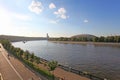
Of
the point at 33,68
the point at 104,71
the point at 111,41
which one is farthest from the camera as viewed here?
the point at 111,41

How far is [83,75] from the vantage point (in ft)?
127

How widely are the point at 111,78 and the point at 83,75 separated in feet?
25.0

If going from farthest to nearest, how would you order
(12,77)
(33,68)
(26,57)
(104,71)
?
1. (26,57)
2. (104,71)
3. (33,68)
4. (12,77)

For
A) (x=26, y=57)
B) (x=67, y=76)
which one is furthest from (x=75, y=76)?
(x=26, y=57)

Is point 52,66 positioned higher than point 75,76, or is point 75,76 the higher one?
point 52,66

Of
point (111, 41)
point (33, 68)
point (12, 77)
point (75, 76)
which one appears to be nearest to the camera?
point (12, 77)

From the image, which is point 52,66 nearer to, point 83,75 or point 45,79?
point 45,79

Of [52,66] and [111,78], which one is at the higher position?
[52,66]

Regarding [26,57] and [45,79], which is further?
[26,57]

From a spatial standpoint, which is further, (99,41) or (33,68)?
(99,41)

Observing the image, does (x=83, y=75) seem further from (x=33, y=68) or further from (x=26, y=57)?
(x=26, y=57)

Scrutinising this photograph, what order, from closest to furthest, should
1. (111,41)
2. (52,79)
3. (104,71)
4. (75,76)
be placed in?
(52,79) < (75,76) < (104,71) < (111,41)

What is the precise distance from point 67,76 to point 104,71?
14.9m

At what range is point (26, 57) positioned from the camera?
5544 cm
